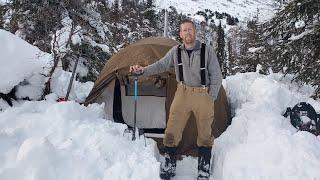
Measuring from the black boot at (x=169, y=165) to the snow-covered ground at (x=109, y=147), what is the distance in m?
0.20

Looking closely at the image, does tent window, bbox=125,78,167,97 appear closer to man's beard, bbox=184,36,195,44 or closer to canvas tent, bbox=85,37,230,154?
Answer: canvas tent, bbox=85,37,230,154

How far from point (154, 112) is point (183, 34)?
3.13m

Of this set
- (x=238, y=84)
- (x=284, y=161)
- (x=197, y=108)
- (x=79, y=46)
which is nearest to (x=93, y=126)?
(x=197, y=108)

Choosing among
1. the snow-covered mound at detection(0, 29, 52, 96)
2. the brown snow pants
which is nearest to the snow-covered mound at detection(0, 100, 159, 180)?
the brown snow pants

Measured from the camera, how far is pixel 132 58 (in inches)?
337

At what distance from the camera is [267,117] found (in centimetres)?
708

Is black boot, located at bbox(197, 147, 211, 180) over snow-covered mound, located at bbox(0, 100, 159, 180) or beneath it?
beneath

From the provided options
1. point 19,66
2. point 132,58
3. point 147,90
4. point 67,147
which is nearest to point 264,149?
point 67,147

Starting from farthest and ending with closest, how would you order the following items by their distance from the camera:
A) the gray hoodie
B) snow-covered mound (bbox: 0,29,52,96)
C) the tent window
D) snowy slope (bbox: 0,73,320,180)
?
the tent window
snow-covered mound (bbox: 0,29,52,96)
the gray hoodie
snowy slope (bbox: 0,73,320,180)

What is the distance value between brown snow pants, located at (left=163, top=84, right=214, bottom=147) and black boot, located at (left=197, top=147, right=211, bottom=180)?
90mm

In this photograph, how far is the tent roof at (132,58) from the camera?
850 centimetres

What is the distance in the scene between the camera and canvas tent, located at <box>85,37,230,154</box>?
8359mm

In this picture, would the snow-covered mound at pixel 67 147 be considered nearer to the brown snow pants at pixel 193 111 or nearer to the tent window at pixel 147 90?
the brown snow pants at pixel 193 111

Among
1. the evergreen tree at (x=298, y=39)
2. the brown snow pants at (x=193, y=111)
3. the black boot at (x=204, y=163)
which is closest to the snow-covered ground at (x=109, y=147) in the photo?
the black boot at (x=204, y=163)
